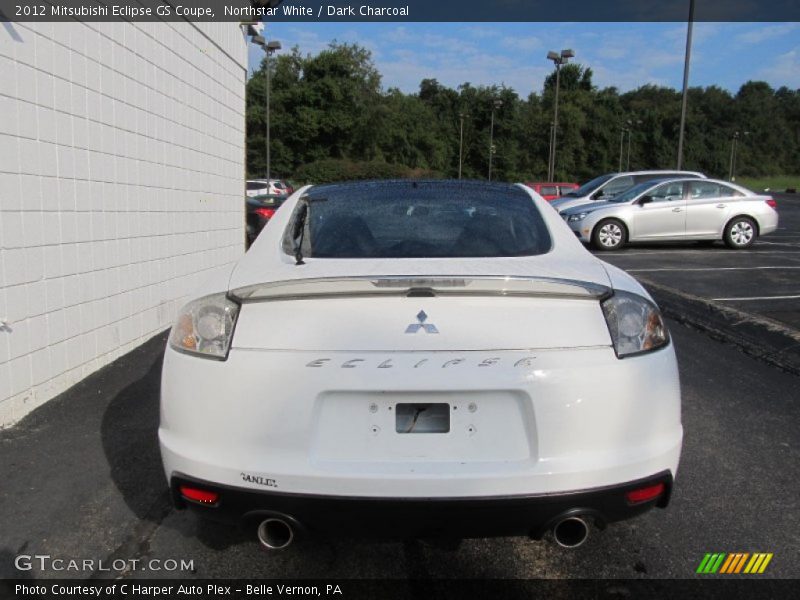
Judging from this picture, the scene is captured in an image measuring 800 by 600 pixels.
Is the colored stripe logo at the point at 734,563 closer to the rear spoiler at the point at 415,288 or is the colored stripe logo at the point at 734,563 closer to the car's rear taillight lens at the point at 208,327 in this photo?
the rear spoiler at the point at 415,288

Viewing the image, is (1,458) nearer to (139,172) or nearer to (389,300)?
(389,300)

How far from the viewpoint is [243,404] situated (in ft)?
7.23

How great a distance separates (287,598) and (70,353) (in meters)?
3.11

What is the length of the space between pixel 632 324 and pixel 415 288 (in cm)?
77

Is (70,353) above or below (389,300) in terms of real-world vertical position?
below

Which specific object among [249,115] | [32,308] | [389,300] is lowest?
[32,308]

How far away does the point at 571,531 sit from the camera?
2.24m

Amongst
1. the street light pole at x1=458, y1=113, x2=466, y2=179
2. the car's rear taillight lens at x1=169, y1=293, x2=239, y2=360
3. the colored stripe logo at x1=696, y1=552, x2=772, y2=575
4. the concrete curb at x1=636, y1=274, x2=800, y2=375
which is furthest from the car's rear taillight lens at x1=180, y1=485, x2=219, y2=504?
the street light pole at x1=458, y1=113, x2=466, y2=179

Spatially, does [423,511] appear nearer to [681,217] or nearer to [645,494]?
[645,494]

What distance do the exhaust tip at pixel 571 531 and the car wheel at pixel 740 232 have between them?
14182mm

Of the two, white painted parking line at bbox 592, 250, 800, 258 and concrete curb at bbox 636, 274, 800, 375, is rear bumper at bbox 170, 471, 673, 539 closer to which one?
concrete curb at bbox 636, 274, 800, 375

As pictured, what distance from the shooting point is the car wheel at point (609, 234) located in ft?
47.9

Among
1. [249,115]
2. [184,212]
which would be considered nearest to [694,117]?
[249,115]

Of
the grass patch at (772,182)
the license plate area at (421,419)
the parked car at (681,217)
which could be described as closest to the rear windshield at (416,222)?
the license plate area at (421,419)
